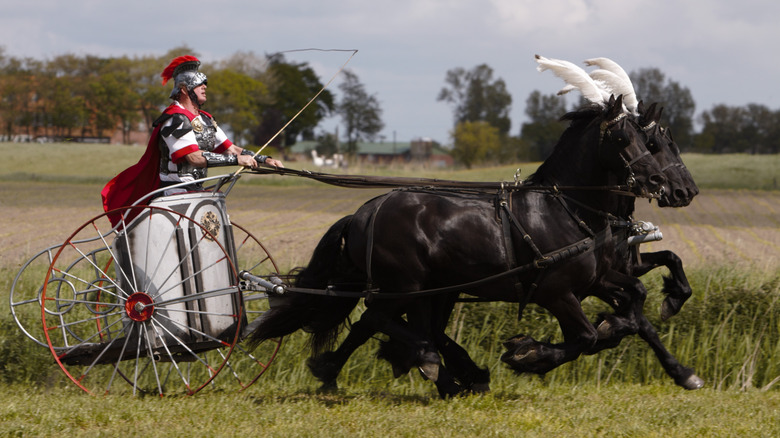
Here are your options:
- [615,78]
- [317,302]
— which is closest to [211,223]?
[317,302]

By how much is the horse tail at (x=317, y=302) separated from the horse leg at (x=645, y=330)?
203 centimetres

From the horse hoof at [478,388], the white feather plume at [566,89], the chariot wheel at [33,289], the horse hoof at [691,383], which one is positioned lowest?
the horse hoof at [478,388]

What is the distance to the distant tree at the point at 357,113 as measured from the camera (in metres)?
87.7

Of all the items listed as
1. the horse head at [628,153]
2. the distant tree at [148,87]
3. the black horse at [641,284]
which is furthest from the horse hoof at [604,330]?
the distant tree at [148,87]

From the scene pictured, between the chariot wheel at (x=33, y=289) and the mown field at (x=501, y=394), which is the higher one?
the chariot wheel at (x=33, y=289)

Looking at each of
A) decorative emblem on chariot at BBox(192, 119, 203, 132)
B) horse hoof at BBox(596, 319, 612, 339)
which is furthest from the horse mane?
decorative emblem on chariot at BBox(192, 119, 203, 132)

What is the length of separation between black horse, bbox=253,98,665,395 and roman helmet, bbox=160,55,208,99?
1.50 meters

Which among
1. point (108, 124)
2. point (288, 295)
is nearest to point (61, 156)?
point (108, 124)

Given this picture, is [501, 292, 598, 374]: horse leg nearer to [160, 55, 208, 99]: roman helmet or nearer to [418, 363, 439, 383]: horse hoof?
[418, 363, 439, 383]: horse hoof

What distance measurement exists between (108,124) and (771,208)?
50.7 meters

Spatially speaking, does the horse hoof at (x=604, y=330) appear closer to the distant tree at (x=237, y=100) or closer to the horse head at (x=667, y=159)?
the horse head at (x=667, y=159)

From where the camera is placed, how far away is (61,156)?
5716 centimetres

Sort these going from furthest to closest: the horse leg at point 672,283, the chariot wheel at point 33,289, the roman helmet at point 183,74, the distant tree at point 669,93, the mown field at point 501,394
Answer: the distant tree at point 669,93 < the horse leg at point 672,283 < the chariot wheel at point 33,289 < the roman helmet at point 183,74 < the mown field at point 501,394

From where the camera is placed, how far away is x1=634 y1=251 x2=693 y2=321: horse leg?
22.4 ft
